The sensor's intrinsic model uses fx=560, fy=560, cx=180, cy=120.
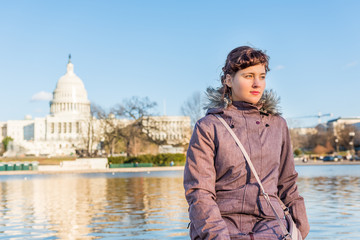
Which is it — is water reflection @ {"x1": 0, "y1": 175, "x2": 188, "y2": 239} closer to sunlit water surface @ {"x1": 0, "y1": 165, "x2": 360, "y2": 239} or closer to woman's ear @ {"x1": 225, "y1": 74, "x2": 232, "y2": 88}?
sunlit water surface @ {"x1": 0, "y1": 165, "x2": 360, "y2": 239}

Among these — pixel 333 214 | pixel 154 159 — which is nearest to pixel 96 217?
pixel 333 214

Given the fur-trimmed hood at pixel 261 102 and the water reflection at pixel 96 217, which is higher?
the fur-trimmed hood at pixel 261 102

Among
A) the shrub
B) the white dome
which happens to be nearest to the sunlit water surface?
the shrub

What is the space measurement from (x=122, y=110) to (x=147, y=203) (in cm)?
4204

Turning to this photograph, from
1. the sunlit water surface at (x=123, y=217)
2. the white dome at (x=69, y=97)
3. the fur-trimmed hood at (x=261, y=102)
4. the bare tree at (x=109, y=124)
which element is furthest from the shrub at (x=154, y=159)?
the white dome at (x=69, y=97)

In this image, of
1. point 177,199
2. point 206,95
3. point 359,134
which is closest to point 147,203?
point 177,199

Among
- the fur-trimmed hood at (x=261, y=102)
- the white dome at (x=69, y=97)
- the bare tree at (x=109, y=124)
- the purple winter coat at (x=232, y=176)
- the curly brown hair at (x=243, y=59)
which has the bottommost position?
the purple winter coat at (x=232, y=176)

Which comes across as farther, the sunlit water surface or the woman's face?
the sunlit water surface

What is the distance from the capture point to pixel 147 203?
15.7 m

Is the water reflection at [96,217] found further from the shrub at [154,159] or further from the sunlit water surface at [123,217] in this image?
the shrub at [154,159]

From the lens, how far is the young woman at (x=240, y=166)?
2684mm

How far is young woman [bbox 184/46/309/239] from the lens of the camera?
2.68 metres

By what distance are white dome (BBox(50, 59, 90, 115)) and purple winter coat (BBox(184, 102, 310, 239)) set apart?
139 metres

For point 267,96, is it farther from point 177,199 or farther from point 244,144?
point 177,199
